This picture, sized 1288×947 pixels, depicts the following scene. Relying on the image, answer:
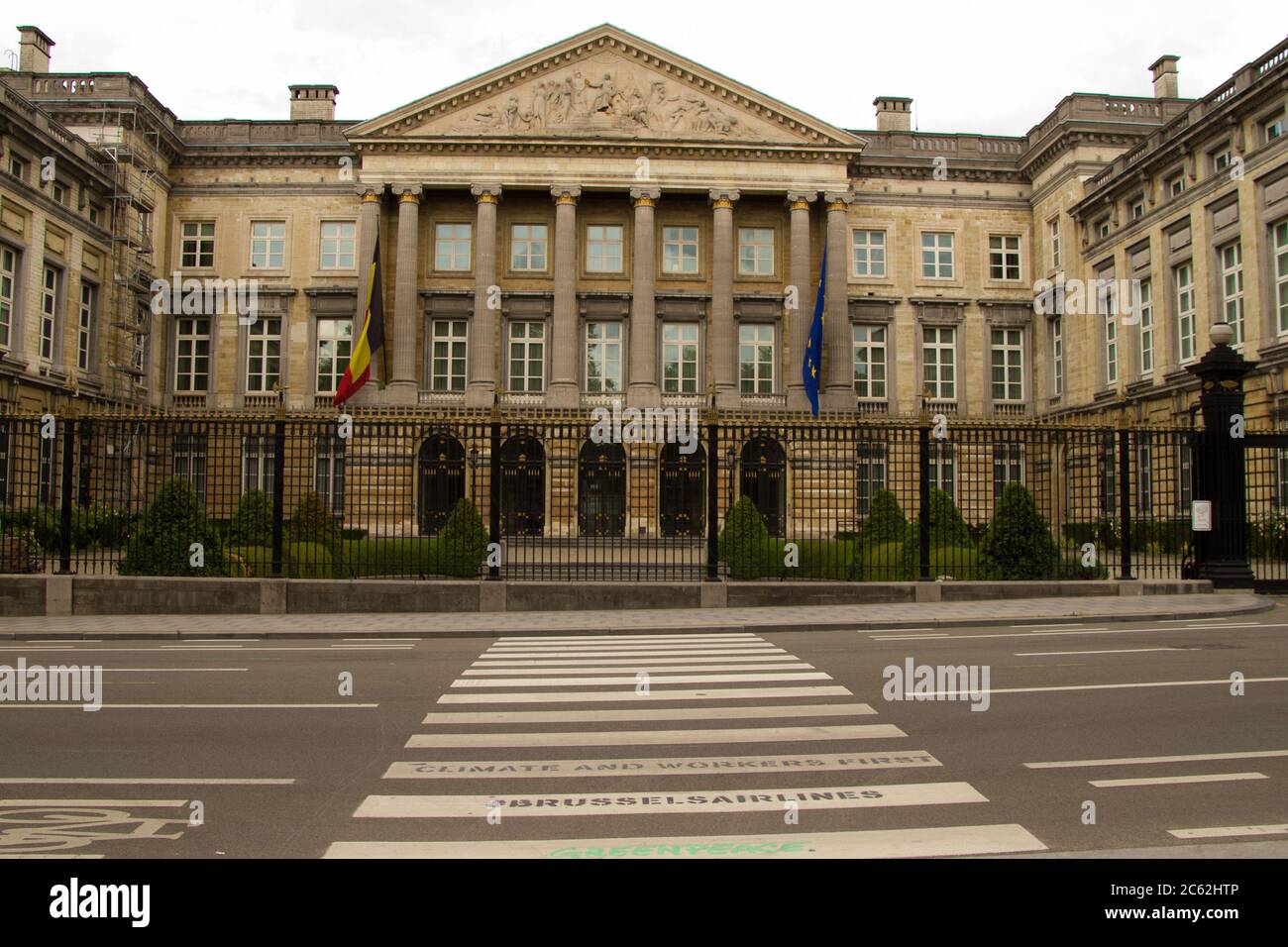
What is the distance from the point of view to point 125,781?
728 centimetres

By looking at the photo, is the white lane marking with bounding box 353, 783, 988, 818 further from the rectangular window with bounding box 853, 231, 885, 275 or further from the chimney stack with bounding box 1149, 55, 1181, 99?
the chimney stack with bounding box 1149, 55, 1181, 99

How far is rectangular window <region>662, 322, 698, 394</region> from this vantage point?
52719mm

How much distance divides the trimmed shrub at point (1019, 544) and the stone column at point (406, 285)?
3407cm

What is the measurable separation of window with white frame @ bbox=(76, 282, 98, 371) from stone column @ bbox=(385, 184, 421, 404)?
43.6 ft

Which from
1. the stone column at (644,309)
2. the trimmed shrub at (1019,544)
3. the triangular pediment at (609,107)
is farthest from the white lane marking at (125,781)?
the triangular pediment at (609,107)

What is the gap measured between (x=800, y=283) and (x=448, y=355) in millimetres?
18159

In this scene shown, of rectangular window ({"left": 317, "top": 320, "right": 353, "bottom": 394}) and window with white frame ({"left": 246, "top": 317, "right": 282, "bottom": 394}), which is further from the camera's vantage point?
window with white frame ({"left": 246, "top": 317, "right": 282, "bottom": 394})

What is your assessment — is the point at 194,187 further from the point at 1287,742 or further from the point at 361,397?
the point at 1287,742

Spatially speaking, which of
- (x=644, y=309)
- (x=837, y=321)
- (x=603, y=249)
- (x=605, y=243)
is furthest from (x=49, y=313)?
(x=837, y=321)

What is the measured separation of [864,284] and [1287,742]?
1915 inches

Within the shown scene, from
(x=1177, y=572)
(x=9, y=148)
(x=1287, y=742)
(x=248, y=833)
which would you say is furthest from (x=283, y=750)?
(x=9, y=148)

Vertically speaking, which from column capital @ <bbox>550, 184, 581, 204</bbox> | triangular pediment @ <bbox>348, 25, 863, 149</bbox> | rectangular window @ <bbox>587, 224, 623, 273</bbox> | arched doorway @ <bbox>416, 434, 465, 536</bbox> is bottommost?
arched doorway @ <bbox>416, 434, 465, 536</bbox>

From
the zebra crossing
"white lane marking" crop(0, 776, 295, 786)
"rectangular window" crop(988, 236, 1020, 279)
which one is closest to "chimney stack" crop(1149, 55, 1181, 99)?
"rectangular window" crop(988, 236, 1020, 279)

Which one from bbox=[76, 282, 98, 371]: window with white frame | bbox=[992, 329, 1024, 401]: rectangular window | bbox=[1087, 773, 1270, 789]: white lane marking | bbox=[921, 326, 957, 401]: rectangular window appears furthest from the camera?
bbox=[992, 329, 1024, 401]: rectangular window
